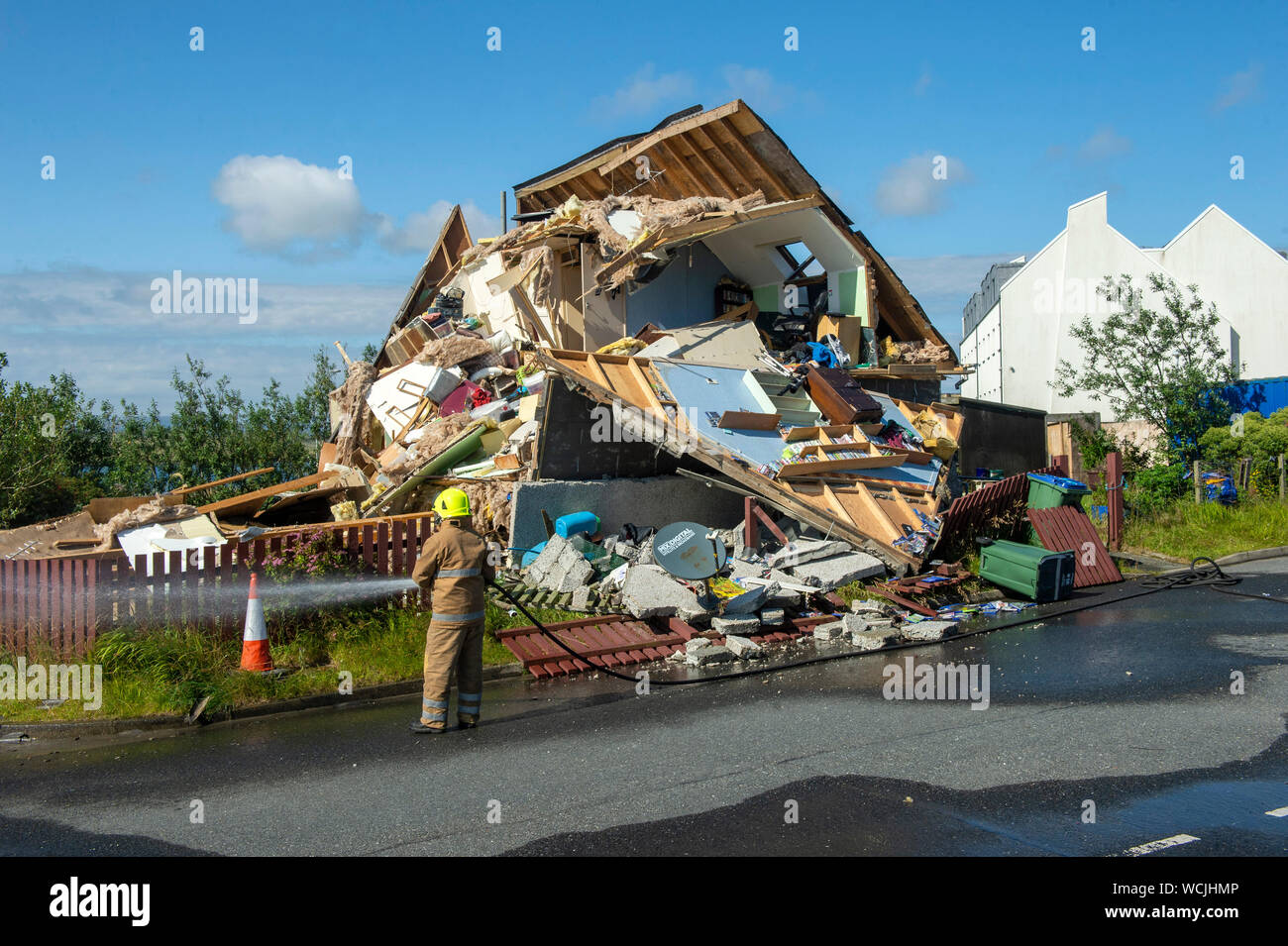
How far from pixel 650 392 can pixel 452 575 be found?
268 inches

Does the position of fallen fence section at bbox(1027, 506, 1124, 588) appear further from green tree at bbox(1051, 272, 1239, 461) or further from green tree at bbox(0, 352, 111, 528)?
green tree at bbox(0, 352, 111, 528)

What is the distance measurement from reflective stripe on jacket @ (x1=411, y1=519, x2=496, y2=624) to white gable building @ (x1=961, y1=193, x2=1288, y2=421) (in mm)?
27400

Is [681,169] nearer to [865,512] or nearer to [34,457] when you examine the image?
[865,512]

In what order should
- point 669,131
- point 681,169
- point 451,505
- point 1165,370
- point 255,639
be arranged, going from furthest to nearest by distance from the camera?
point 1165,370, point 681,169, point 669,131, point 255,639, point 451,505

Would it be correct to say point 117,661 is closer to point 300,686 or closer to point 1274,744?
point 300,686

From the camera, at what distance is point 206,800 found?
19.4ft

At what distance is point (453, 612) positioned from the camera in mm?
7273

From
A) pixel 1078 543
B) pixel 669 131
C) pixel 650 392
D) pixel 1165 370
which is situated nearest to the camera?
pixel 650 392

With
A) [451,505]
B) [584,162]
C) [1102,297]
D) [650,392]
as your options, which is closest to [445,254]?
[584,162]

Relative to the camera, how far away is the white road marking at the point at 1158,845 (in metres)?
4.67

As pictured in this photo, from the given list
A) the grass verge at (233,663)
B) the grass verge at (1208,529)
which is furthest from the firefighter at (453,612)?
the grass verge at (1208,529)

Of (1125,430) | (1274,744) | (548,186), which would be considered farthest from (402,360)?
(1125,430)

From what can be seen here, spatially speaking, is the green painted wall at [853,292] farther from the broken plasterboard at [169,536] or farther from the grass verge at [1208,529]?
the broken plasterboard at [169,536]

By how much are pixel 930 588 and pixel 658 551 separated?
13.3ft
